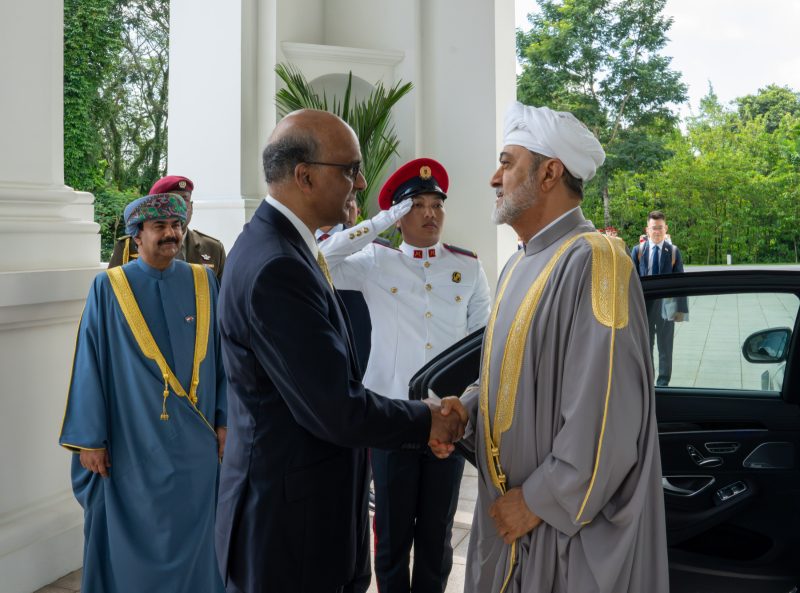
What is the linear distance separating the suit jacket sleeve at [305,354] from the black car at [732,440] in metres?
0.60

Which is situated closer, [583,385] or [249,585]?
[583,385]

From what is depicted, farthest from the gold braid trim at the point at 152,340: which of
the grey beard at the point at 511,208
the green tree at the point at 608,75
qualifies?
the green tree at the point at 608,75

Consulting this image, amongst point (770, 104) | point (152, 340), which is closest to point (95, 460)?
point (152, 340)

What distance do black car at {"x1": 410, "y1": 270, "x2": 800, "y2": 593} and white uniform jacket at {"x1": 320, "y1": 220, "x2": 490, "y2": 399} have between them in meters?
0.66

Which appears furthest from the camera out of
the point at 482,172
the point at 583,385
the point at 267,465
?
the point at 482,172

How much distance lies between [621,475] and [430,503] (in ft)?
4.42

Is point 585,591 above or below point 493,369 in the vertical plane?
below

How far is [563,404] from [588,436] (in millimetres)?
84

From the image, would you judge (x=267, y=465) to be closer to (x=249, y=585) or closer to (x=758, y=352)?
(x=249, y=585)

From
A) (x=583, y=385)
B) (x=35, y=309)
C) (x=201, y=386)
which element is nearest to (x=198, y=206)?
(x=35, y=309)

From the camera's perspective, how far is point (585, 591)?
167cm

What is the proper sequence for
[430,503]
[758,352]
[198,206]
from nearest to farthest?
[758,352]
[430,503]
[198,206]

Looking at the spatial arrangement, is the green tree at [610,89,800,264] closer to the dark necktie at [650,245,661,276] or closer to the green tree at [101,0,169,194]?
the green tree at [101,0,169,194]

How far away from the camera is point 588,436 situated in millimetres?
1648
